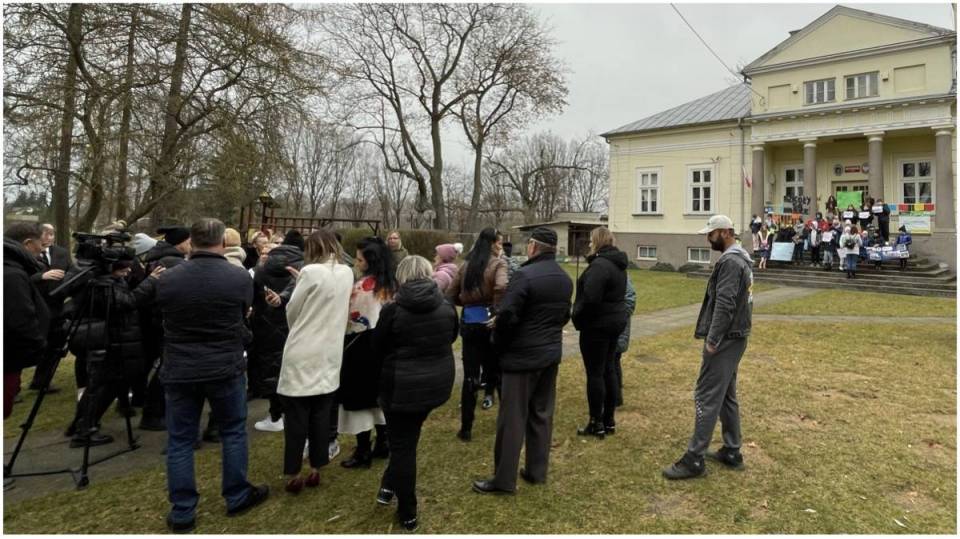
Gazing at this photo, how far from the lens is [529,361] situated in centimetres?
376

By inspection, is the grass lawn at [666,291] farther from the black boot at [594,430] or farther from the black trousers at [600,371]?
the black boot at [594,430]

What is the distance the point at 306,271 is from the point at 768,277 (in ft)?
68.1

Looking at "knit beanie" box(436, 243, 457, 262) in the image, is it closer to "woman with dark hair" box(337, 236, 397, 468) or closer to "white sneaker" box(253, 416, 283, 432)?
"woman with dark hair" box(337, 236, 397, 468)

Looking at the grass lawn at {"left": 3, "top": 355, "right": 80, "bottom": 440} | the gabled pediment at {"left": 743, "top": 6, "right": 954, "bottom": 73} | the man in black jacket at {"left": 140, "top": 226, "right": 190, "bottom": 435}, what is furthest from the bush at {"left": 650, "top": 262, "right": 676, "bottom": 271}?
the man in black jacket at {"left": 140, "top": 226, "right": 190, "bottom": 435}

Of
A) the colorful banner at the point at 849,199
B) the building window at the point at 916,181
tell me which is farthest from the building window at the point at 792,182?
the building window at the point at 916,181

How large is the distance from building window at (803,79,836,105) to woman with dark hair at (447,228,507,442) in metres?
25.3

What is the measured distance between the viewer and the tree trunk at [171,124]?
37.4ft

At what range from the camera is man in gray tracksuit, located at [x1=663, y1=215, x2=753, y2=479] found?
3.93m

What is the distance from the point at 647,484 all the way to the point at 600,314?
1377mm

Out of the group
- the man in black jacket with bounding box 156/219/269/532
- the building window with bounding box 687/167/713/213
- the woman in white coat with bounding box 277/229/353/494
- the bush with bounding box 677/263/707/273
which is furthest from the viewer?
the building window with bounding box 687/167/713/213

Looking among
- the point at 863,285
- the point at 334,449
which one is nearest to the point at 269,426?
the point at 334,449

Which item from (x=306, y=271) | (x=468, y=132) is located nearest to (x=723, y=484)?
(x=306, y=271)

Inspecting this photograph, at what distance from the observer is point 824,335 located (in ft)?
32.3

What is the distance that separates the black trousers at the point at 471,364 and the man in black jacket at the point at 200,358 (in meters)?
1.91
